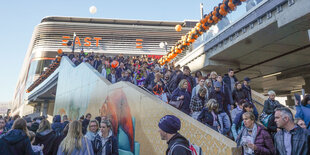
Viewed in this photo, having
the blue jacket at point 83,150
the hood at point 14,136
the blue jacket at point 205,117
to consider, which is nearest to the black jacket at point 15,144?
the hood at point 14,136

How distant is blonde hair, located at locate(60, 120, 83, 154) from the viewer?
3.01 metres

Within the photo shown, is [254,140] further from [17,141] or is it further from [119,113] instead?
[119,113]

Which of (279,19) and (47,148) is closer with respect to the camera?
(47,148)

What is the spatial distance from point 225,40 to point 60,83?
13477 millimetres

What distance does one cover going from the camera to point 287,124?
8.84 ft

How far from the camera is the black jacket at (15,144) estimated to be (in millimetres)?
3039

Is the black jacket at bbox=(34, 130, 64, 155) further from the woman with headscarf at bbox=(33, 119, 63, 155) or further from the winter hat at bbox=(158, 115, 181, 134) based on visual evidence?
the winter hat at bbox=(158, 115, 181, 134)

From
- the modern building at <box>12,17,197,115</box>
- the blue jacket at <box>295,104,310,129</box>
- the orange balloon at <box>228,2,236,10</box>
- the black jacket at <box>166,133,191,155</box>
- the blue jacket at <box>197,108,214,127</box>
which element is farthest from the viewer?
the modern building at <box>12,17,197,115</box>

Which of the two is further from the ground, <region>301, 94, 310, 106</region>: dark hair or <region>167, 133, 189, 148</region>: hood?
<region>301, 94, 310, 106</region>: dark hair

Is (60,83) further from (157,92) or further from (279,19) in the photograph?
(279,19)

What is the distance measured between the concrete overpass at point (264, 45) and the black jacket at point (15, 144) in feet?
29.1

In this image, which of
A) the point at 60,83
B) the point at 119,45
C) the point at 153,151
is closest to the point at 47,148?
the point at 153,151

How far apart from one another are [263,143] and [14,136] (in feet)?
12.0

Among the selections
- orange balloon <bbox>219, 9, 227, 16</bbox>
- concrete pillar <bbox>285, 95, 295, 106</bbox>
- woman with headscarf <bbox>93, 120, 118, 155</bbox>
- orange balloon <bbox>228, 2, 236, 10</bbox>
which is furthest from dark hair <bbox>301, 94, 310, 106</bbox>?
concrete pillar <bbox>285, 95, 295, 106</bbox>
